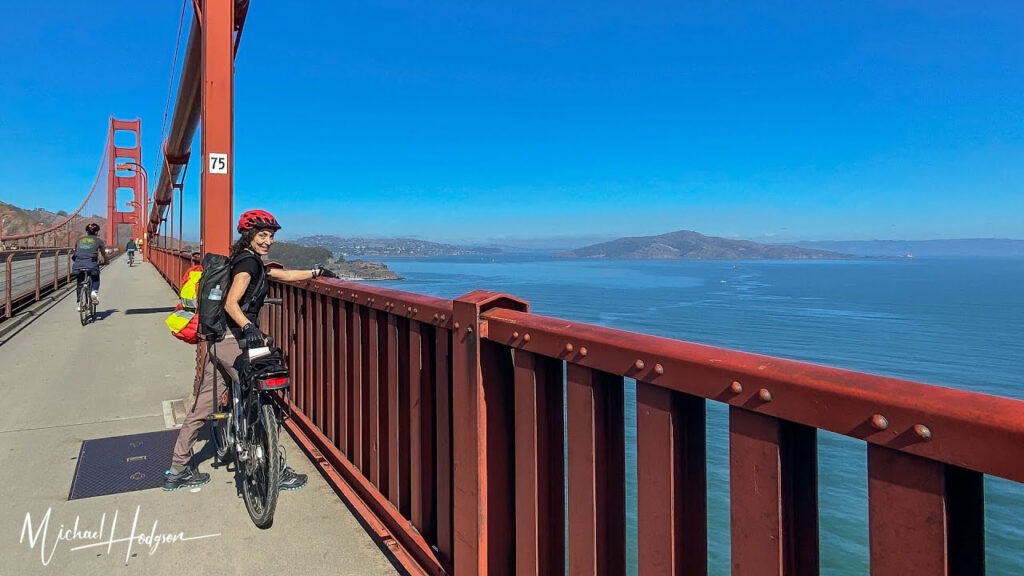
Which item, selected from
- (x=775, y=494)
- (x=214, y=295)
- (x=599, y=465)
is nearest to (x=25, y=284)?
(x=214, y=295)

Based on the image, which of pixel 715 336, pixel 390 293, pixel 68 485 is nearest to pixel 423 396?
pixel 390 293

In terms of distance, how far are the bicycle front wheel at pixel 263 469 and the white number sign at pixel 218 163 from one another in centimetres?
305

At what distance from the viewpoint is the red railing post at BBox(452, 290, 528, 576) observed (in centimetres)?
234

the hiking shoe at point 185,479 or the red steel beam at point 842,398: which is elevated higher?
the red steel beam at point 842,398

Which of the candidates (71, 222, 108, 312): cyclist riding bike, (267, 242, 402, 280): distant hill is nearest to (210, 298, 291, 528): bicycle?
(71, 222, 108, 312): cyclist riding bike

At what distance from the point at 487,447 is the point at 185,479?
2.58 meters

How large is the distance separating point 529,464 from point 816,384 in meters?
1.10

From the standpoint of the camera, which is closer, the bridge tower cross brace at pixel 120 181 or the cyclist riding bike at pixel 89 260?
the cyclist riding bike at pixel 89 260

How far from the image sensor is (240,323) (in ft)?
11.3

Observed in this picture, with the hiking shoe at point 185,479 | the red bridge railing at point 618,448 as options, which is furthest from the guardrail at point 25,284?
the red bridge railing at point 618,448

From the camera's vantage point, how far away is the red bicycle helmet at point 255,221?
3.66 meters

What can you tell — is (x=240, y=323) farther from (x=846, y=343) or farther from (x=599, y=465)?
(x=846, y=343)

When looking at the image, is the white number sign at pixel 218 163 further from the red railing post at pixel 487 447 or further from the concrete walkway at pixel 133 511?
the red railing post at pixel 487 447

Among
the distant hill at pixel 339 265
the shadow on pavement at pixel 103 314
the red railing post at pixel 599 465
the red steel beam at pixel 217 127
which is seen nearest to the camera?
the red railing post at pixel 599 465
